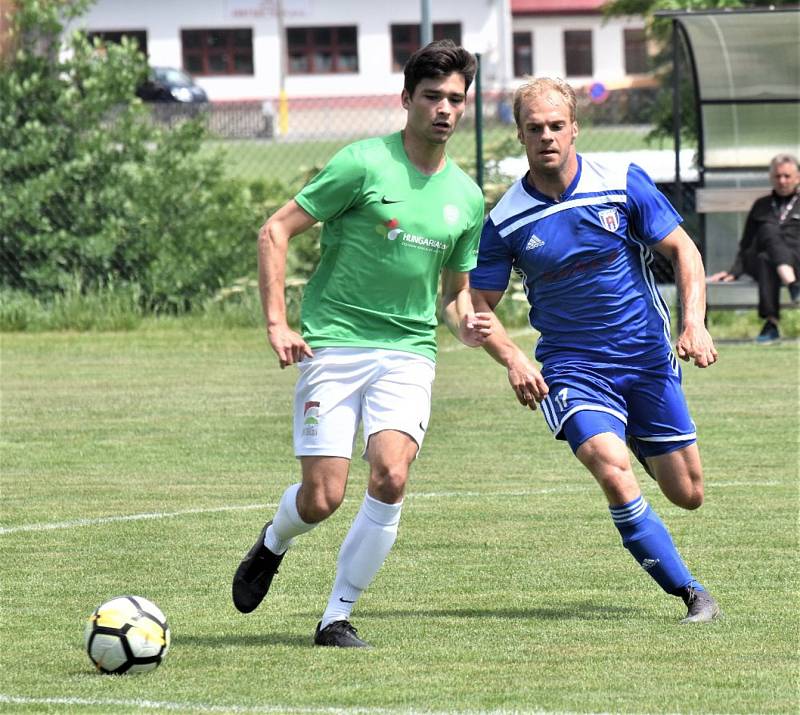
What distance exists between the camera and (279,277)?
6.24 meters

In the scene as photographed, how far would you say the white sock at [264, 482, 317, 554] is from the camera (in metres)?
6.46

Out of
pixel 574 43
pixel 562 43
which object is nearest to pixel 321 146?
pixel 562 43

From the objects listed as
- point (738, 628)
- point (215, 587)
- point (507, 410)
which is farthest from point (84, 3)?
point (738, 628)

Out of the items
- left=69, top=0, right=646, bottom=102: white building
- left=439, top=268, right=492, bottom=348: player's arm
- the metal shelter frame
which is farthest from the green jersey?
left=69, top=0, right=646, bottom=102: white building

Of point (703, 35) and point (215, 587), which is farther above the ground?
point (703, 35)

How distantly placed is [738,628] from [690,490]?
698 mm

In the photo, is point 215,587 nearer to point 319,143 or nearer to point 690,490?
point 690,490

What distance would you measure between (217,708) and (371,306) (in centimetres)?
169

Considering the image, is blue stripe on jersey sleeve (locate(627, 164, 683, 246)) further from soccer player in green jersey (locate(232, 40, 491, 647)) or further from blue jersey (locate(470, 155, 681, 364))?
soccer player in green jersey (locate(232, 40, 491, 647))

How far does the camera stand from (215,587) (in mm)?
7441

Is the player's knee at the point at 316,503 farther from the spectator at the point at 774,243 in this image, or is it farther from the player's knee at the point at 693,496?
the spectator at the point at 774,243

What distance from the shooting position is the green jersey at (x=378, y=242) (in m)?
6.31

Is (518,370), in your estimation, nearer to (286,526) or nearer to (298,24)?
(286,526)

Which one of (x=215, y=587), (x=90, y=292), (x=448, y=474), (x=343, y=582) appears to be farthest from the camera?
(x=90, y=292)
